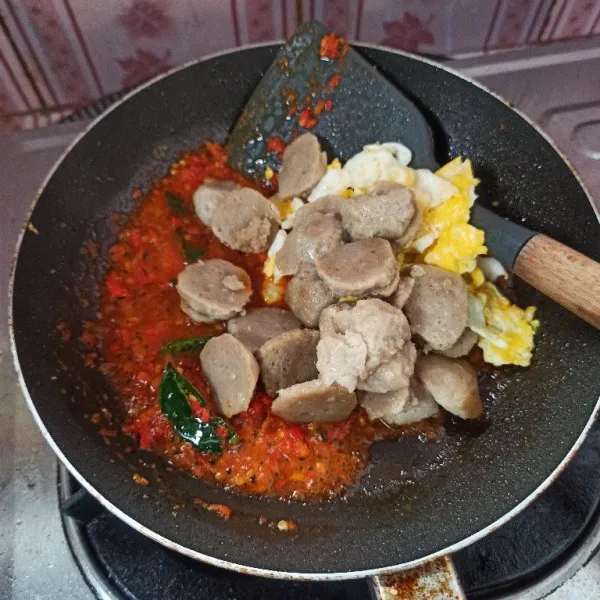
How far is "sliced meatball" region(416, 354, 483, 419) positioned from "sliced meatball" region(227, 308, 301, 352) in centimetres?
42

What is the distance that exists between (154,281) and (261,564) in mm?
962

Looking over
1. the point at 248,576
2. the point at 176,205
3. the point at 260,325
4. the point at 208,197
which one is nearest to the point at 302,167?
the point at 208,197

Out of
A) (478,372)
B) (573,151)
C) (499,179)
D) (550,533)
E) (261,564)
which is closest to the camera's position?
(261,564)

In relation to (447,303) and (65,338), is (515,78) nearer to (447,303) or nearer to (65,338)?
(447,303)

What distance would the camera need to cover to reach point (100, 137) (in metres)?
2.01

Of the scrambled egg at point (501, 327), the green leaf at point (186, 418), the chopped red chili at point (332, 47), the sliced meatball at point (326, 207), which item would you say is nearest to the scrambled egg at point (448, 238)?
the scrambled egg at point (501, 327)

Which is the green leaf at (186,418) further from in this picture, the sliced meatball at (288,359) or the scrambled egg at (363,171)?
the scrambled egg at (363,171)

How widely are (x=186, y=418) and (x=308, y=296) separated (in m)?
0.50

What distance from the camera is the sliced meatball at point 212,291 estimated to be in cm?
182

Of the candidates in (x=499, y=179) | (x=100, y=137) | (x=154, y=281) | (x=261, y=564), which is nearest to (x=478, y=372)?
(x=499, y=179)

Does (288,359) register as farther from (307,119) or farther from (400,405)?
(307,119)

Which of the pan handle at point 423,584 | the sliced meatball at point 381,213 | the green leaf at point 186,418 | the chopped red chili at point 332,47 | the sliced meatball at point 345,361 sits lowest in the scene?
the pan handle at point 423,584

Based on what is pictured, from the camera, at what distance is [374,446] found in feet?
5.72

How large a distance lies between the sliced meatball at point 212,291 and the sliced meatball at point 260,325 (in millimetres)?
39
